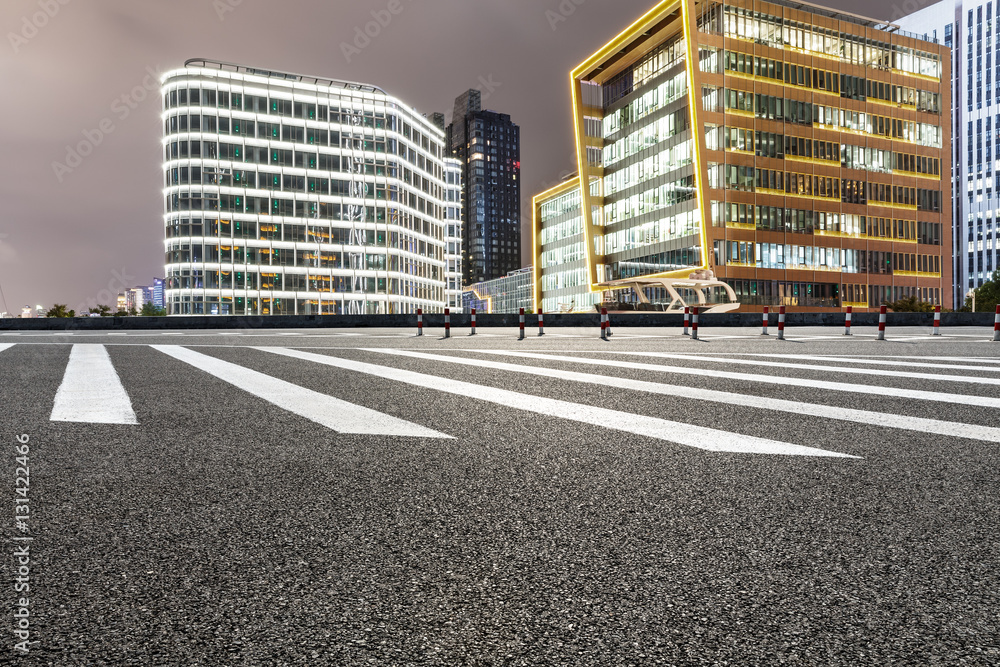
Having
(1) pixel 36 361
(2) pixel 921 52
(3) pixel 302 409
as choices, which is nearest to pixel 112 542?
(3) pixel 302 409

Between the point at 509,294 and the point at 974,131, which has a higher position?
the point at 974,131

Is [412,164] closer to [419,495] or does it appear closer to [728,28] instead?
[728,28]

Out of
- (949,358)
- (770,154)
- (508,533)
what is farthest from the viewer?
(770,154)

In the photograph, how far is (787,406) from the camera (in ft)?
18.4

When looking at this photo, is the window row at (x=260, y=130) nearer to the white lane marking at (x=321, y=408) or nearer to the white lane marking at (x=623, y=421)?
the white lane marking at (x=321, y=408)

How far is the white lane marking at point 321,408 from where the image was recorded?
4.62m

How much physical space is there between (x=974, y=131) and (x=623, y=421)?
156728 mm

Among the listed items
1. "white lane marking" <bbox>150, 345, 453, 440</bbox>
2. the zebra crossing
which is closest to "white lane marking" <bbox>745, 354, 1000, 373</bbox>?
the zebra crossing

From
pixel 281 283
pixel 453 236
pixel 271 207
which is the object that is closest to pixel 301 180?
pixel 271 207

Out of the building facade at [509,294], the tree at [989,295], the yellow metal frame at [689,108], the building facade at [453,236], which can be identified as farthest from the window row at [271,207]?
the building facade at [509,294]

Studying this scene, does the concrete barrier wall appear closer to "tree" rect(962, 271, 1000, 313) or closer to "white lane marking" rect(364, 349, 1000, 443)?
"white lane marking" rect(364, 349, 1000, 443)

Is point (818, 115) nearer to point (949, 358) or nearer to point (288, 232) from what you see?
point (288, 232)

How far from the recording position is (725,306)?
199 feet

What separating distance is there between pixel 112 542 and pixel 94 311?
57.2m
